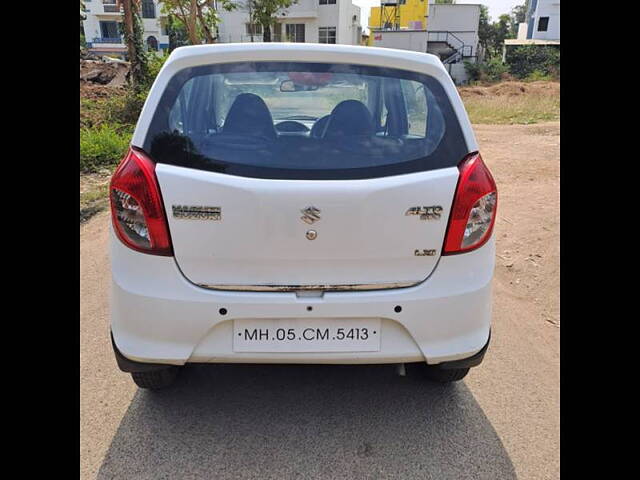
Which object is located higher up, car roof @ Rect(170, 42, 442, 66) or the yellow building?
the yellow building

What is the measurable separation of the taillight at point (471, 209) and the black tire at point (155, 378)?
1.51 meters

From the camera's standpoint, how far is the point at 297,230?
6.59ft

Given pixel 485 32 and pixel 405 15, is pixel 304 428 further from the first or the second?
pixel 485 32

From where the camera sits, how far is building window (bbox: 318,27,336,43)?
42.1 meters

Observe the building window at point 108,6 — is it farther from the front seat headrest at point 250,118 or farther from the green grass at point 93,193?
the front seat headrest at point 250,118

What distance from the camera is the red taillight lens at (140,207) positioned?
201cm

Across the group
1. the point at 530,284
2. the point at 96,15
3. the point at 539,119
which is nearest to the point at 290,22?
the point at 96,15

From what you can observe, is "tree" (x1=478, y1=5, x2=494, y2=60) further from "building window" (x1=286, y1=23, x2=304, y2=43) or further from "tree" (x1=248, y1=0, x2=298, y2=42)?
"tree" (x1=248, y1=0, x2=298, y2=42)

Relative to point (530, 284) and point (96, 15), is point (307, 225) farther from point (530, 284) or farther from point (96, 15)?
point (96, 15)

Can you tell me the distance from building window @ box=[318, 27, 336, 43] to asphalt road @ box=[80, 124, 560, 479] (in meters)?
42.9

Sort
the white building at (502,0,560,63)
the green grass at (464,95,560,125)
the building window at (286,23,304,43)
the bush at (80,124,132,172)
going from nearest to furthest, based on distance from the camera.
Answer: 1. the bush at (80,124,132,172)
2. the green grass at (464,95,560,125)
3. the building window at (286,23,304,43)
4. the white building at (502,0,560,63)

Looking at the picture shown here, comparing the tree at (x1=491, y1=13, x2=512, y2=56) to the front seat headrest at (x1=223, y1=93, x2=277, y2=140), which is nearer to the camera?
the front seat headrest at (x1=223, y1=93, x2=277, y2=140)

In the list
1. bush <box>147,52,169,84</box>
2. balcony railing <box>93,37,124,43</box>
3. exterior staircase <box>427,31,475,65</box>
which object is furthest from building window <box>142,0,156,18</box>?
bush <box>147,52,169,84</box>

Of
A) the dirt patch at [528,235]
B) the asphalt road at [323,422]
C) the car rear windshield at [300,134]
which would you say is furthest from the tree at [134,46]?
the car rear windshield at [300,134]
